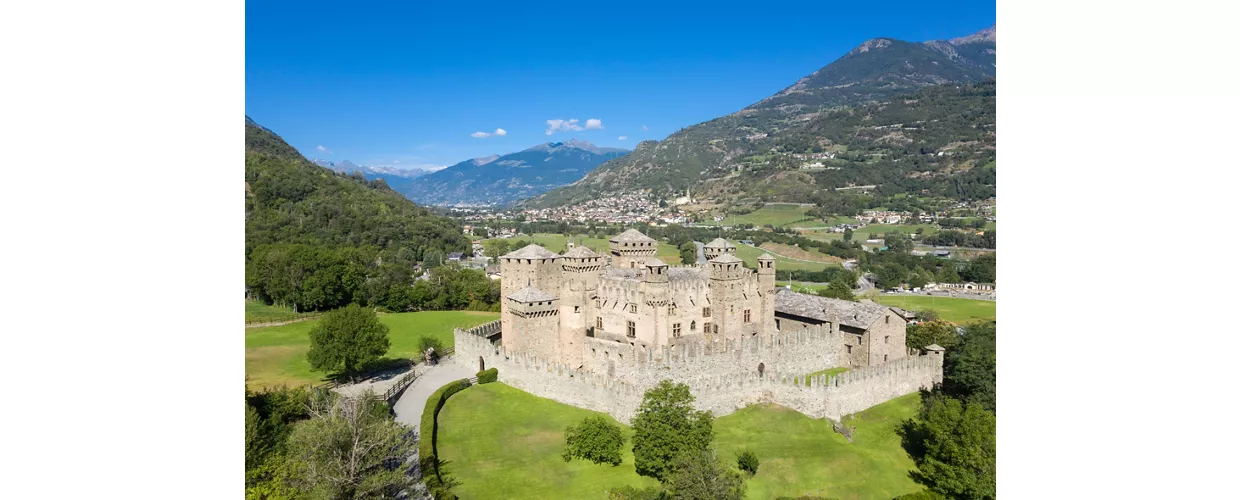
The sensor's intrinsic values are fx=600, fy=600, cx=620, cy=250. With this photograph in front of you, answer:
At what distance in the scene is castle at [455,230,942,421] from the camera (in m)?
30.0

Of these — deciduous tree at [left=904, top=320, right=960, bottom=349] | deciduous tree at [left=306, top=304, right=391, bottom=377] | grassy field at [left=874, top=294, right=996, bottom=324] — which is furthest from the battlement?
grassy field at [left=874, top=294, right=996, bottom=324]

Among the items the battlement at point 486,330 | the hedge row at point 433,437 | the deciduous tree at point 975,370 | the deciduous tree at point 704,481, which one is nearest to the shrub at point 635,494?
the deciduous tree at point 704,481

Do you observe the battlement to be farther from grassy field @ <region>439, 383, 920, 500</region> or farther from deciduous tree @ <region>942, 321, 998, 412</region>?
deciduous tree @ <region>942, 321, 998, 412</region>

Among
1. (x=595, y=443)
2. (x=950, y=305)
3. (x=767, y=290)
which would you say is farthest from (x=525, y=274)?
(x=950, y=305)

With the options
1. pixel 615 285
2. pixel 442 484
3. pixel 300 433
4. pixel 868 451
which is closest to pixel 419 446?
pixel 442 484

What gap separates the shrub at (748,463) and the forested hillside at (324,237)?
4404cm

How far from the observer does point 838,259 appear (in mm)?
91750

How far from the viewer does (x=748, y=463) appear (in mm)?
24297

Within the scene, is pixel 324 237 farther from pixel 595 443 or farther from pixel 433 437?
pixel 595 443

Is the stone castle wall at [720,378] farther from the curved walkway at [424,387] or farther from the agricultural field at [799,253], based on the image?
the agricultural field at [799,253]

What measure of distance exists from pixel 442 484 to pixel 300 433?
5173 millimetres

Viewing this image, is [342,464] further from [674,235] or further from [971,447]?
[674,235]

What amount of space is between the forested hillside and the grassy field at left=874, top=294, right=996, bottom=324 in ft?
165

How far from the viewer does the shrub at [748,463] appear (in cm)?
2425
